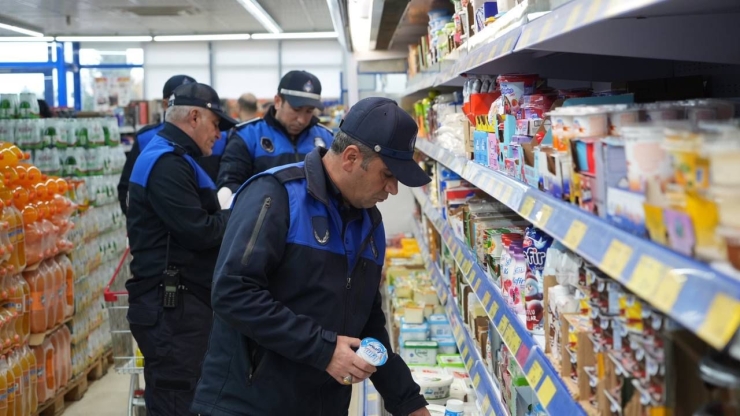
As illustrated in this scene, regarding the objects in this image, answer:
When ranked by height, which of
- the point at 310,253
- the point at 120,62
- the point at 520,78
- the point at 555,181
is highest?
the point at 120,62

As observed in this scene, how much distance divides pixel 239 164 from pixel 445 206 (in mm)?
1379

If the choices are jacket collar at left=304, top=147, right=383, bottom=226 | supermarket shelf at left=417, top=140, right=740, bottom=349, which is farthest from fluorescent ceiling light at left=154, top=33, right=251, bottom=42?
supermarket shelf at left=417, top=140, right=740, bottom=349

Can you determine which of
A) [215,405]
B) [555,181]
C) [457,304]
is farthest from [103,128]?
[555,181]

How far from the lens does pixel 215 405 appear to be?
7.20 ft

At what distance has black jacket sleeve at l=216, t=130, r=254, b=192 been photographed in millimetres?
4582

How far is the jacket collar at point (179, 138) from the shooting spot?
356 centimetres

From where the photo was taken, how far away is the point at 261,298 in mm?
2029

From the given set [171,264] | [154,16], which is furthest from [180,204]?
[154,16]

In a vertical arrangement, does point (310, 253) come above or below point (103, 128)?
below

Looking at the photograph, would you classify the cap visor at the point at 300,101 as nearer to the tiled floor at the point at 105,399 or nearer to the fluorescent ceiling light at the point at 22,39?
the tiled floor at the point at 105,399

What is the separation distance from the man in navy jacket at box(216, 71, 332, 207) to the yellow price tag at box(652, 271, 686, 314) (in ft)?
12.0

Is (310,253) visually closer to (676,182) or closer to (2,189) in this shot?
(676,182)

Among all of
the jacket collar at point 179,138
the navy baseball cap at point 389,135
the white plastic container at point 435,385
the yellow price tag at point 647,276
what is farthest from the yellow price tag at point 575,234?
the jacket collar at point 179,138

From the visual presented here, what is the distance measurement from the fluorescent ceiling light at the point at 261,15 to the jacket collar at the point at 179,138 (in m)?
8.47
